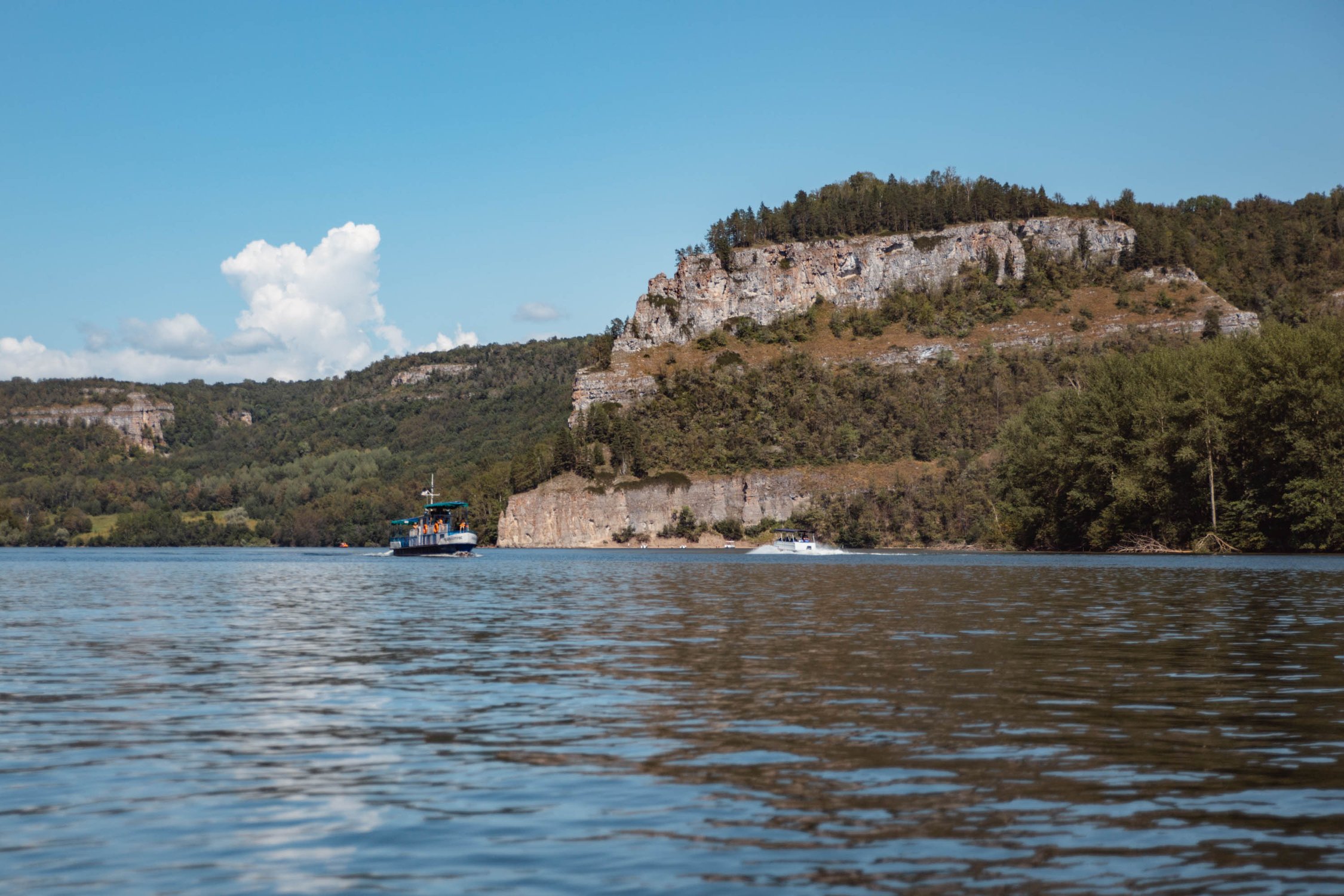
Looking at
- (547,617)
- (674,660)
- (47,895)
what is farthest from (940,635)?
(47,895)

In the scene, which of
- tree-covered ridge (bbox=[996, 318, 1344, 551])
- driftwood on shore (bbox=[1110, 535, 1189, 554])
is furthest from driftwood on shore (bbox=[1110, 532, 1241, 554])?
tree-covered ridge (bbox=[996, 318, 1344, 551])

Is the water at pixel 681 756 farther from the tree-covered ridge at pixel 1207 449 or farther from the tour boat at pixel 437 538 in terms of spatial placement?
the tour boat at pixel 437 538

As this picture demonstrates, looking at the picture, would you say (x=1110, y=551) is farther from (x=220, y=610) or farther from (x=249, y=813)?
(x=249, y=813)

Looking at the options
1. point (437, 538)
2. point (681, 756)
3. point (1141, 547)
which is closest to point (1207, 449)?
point (1141, 547)

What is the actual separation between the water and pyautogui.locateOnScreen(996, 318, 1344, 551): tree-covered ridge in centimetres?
5917

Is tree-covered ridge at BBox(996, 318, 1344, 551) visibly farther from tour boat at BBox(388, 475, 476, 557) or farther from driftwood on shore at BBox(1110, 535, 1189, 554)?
tour boat at BBox(388, 475, 476, 557)

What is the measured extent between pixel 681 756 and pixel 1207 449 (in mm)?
93803

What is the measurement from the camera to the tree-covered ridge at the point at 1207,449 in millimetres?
89812

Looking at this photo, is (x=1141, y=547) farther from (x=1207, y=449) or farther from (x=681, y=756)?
(x=681, y=756)

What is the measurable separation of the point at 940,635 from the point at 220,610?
28.9 meters

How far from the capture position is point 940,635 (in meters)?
32.3

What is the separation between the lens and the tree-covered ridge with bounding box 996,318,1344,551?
89.8 metres

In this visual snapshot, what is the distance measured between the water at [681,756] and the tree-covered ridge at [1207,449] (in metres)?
59.2

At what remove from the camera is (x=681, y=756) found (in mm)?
15672
